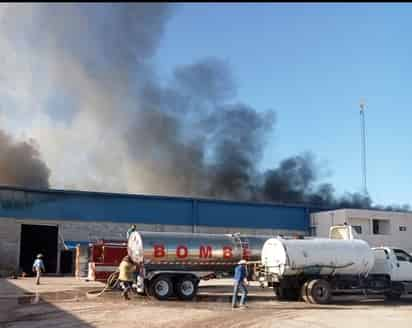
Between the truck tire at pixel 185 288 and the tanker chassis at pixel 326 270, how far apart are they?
2.88 meters

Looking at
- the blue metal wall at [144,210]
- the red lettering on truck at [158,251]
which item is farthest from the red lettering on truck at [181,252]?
the blue metal wall at [144,210]

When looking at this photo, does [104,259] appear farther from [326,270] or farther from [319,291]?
[326,270]

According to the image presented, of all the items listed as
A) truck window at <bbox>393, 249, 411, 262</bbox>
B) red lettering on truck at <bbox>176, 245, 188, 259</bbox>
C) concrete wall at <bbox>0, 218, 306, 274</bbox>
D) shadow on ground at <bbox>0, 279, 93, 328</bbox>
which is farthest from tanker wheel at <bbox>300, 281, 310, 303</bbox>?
concrete wall at <bbox>0, 218, 306, 274</bbox>

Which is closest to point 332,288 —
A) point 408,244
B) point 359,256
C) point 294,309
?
point 359,256

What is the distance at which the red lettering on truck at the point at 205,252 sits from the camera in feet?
72.3

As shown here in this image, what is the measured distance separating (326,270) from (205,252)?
4.89m

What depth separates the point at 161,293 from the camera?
2050 centimetres

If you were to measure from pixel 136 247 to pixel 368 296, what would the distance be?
10030 millimetres

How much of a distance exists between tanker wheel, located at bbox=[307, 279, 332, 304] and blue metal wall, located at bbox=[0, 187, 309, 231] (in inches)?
942

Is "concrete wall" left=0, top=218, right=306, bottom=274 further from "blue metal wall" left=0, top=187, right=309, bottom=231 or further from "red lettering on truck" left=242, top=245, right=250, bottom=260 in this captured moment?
"red lettering on truck" left=242, top=245, right=250, bottom=260

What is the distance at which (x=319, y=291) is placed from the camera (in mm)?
19750

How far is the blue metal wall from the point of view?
3881 cm

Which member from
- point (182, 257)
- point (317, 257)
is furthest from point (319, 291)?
point (182, 257)

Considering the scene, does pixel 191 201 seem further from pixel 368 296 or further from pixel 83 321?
pixel 83 321
